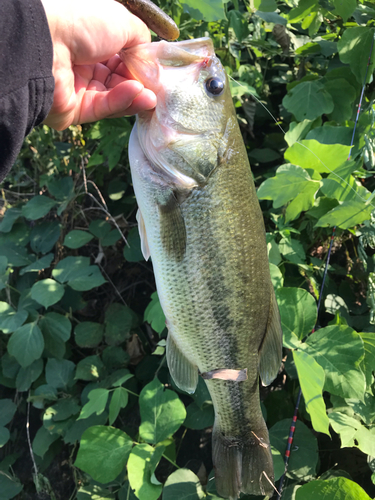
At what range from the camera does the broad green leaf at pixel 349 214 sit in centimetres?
149

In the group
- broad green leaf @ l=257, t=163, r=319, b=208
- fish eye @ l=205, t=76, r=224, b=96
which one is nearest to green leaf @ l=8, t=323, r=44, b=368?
broad green leaf @ l=257, t=163, r=319, b=208

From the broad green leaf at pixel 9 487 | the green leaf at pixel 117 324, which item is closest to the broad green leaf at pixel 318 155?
the green leaf at pixel 117 324

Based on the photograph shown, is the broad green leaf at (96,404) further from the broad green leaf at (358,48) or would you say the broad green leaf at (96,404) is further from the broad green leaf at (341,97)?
the broad green leaf at (358,48)

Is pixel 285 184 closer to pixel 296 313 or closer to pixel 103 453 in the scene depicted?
pixel 296 313

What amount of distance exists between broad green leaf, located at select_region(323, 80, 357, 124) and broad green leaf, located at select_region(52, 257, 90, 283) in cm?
179

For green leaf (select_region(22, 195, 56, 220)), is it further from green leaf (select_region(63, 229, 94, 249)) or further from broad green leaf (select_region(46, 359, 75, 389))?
broad green leaf (select_region(46, 359, 75, 389))

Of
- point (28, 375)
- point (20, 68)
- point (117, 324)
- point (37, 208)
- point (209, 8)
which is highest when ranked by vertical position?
point (209, 8)

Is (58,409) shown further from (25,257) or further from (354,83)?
(354,83)

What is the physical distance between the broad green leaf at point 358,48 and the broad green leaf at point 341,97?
14 centimetres

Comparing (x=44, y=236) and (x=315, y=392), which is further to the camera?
(x=44, y=236)

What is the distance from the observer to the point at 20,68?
1.02 meters

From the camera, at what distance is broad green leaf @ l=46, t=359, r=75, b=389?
2.33 metres

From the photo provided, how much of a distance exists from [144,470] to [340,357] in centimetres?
99

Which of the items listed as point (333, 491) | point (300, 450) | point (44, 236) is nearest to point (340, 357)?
point (333, 491)
